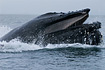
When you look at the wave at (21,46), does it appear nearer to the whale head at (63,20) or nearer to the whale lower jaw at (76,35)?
the whale lower jaw at (76,35)

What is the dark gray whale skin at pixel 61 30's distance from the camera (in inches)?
650

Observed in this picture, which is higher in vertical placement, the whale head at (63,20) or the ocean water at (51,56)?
the whale head at (63,20)

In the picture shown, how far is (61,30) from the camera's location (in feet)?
54.5

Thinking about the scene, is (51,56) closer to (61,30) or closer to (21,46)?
(61,30)

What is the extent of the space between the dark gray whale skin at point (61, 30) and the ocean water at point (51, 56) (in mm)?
338

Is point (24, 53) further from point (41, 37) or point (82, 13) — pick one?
point (82, 13)

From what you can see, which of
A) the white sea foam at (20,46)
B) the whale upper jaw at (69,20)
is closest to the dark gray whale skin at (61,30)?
the whale upper jaw at (69,20)

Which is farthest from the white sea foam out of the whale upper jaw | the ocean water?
the whale upper jaw

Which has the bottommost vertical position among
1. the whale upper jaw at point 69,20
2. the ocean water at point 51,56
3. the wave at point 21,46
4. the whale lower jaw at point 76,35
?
the ocean water at point 51,56

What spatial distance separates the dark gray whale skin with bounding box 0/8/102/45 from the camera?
54.2ft

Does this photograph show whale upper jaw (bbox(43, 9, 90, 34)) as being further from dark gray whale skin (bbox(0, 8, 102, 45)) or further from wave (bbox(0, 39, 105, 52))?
wave (bbox(0, 39, 105, 52))

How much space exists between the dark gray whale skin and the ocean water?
0.34 m

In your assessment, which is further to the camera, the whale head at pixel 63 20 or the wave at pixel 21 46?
the wave at pixel 21 46

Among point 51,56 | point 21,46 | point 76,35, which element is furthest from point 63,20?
point 21,46
